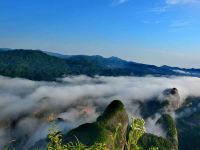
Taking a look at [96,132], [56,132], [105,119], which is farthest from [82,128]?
[56,132]

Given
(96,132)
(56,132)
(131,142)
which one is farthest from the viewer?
(96,132)

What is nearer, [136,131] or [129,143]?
[129,143]

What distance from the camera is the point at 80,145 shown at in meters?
8.76

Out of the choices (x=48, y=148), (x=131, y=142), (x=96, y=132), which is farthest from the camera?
(x=96, y=132)

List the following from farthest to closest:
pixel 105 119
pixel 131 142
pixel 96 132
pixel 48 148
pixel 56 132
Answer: pixel 105 119
pixel 96 132
pixel 56 132
pixel 48 148
pixel 131 142

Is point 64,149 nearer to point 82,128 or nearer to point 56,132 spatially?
point 56,132

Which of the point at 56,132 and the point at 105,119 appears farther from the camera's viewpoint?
the point at 105,119

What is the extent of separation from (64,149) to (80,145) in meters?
0.53

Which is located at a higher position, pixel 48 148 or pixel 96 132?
pixel 48 148

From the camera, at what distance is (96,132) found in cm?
17200

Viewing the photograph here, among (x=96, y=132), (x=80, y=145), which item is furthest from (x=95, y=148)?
(x=96, y=132)

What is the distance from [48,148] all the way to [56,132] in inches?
26.9

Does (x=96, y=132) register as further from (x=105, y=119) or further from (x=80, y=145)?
(x=80, y=145)

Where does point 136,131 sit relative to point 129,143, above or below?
above
